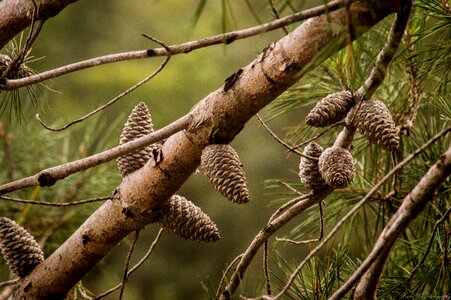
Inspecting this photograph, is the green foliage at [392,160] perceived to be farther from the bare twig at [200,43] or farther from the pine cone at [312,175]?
the bare twig at [200,43]

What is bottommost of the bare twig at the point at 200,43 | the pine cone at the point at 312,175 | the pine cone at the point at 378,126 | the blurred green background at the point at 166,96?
the blurred green background at the point at 166,96

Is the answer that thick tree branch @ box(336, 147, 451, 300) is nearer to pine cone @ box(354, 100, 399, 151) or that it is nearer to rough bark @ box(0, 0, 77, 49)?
pine cone @ box(354, 100, 399, 151)

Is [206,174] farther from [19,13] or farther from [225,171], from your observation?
[19,13]

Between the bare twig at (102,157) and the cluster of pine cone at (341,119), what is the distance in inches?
4.9

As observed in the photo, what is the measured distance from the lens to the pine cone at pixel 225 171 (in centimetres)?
59

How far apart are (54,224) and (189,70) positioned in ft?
4.12

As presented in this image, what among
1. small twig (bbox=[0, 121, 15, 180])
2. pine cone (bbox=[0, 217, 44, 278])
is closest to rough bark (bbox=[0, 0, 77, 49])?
pine cone (bbox=[0, 217, 44, 278])

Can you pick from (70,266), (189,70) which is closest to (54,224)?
(70,266)

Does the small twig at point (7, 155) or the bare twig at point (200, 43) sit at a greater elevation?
the bare twig at point (200, 43)

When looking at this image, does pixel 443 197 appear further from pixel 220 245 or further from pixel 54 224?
pixel 220 245

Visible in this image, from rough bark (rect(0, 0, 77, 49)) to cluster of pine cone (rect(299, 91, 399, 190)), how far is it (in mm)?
266

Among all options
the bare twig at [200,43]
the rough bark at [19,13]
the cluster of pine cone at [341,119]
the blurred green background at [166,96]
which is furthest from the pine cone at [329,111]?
the blurred green background at [166,96]

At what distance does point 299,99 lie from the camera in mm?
953

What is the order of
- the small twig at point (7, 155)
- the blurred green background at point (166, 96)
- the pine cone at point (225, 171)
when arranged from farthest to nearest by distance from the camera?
the blurred green background at point (166, 96), the small twig at point (7, 155), the pine cone at point (225, 171)
